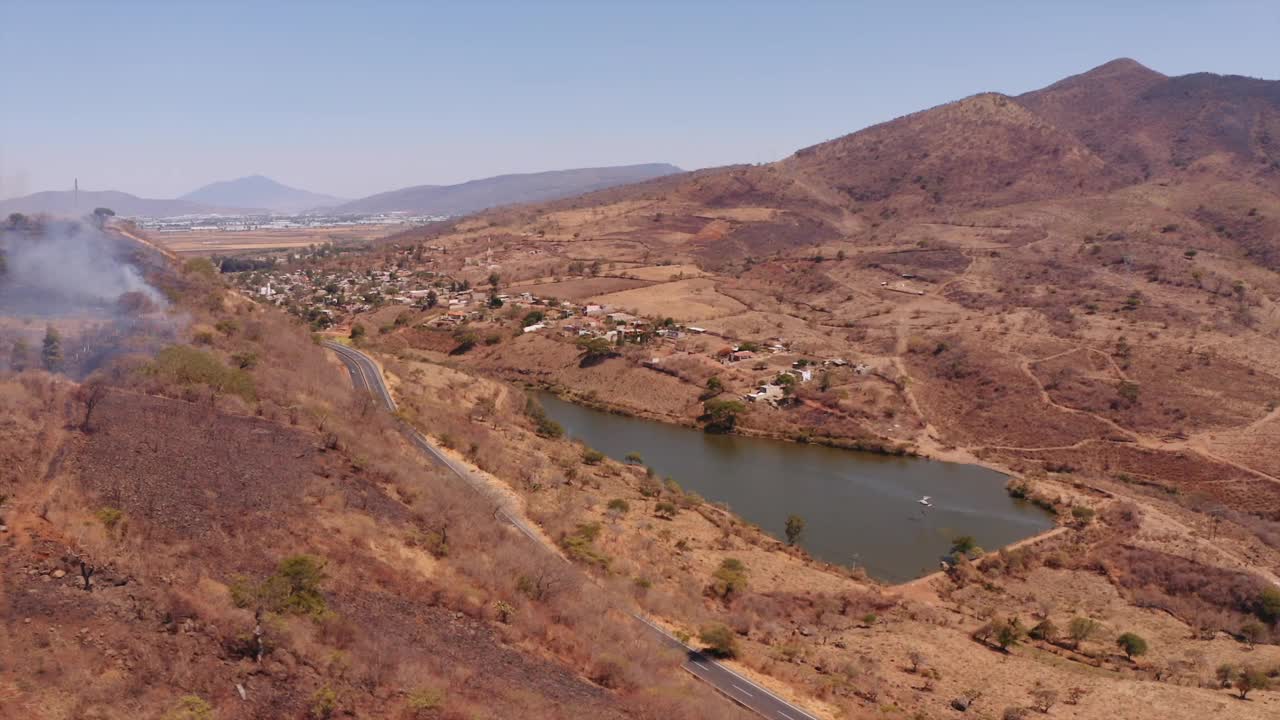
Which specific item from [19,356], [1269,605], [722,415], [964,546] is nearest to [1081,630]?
[964,546]

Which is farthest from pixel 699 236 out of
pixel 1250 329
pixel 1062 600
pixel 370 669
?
pixel 370 669

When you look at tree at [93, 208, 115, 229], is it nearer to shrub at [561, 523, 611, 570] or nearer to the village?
the village

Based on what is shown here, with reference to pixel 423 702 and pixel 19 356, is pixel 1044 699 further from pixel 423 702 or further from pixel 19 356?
pixel 19 356

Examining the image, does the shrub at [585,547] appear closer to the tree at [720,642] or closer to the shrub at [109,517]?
the tree at [720,642]

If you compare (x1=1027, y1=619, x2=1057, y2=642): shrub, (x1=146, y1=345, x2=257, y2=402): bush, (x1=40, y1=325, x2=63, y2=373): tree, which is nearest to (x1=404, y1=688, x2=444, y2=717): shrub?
(x1=146, y1=345, x2=257, y2=402): bush

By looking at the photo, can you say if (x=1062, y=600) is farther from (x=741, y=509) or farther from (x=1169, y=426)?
(x=1169, y=426)

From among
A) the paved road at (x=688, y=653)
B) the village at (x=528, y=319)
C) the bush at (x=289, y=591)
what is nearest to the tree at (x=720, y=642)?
the paved road at (x=688, y=653)
